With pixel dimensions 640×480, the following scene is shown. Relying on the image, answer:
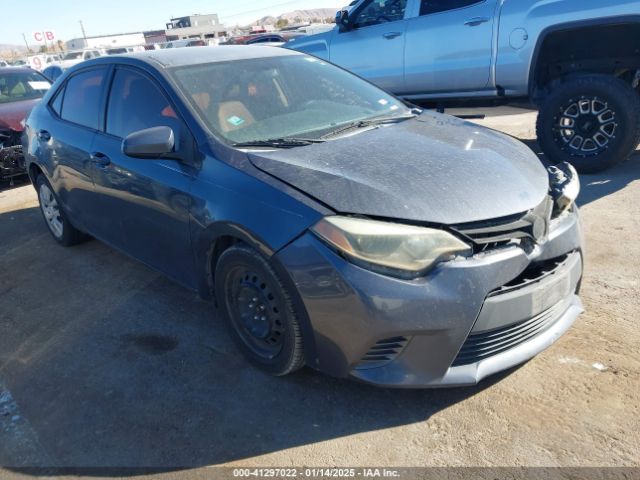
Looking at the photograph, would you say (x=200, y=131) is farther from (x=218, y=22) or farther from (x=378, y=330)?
(x=218, y=22)

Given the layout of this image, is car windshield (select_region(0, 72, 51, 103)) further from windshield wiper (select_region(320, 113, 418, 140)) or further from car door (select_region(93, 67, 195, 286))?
windshield wiper (select_region(320, 113, 418, 140))

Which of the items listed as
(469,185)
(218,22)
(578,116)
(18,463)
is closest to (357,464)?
(469,185)

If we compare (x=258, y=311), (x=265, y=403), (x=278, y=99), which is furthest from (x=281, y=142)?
(x=265, y=403)

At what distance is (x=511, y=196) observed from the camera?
245 centimetres

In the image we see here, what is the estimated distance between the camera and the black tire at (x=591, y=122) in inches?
204

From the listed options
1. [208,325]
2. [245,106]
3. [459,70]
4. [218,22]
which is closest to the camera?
[245,106]

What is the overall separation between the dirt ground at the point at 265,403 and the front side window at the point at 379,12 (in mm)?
3974

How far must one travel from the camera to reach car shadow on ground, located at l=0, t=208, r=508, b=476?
2451 mm

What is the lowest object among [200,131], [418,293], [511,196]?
[418,293]

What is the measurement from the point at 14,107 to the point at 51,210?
3.76 m

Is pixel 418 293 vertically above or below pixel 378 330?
above

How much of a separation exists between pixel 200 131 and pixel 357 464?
1.85m

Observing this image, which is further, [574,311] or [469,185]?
[574,311]

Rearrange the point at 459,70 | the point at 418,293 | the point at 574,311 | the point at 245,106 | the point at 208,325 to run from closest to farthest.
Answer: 1. the point at 418,293
2. the point at 574,311
3. the point at 245,106
4. the point at 208,325
5. the point at 459,70
